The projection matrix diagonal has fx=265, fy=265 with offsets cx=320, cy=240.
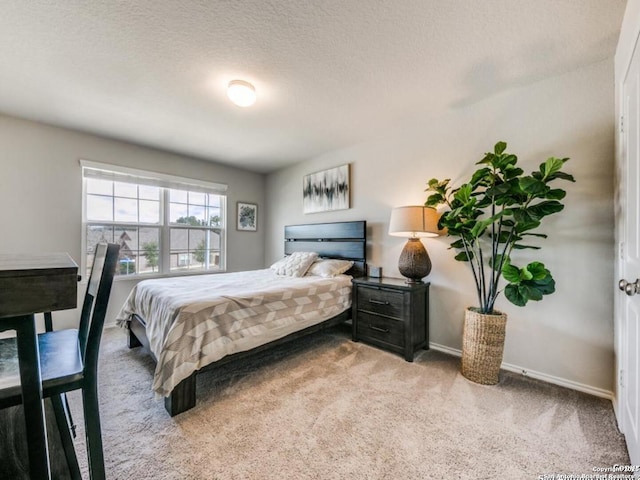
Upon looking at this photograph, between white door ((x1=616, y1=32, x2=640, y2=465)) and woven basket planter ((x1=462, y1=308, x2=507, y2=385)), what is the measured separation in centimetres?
62

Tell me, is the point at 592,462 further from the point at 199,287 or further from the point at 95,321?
the point at 199,287

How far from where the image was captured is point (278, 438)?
1495 mm

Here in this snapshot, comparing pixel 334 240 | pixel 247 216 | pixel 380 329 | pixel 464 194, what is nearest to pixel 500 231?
pixel 464 194

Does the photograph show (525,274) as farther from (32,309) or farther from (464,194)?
(32,309)

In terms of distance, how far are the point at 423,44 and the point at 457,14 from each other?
9.9 inches

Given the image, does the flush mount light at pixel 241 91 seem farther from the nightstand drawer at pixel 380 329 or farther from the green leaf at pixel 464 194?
the nightstand drawer at pixel 380 329

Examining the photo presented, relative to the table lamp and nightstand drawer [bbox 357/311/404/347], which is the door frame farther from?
nightstand drawer [bbox 357/311/404/347]

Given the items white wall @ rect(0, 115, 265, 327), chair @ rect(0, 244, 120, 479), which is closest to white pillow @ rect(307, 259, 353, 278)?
chair @ rect(0, 244, 120, 479)

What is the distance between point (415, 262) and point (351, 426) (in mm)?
1549

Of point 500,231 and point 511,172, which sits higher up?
point 511,172

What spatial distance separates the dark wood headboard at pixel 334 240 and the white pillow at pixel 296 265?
0.31m

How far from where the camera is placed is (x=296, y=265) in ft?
11.0

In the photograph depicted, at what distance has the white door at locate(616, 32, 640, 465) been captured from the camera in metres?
1.22

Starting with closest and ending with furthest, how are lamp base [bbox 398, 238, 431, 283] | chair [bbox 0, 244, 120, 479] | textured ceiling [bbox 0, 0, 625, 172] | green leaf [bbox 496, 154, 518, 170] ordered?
chair [bbox 0, 244, 120, 479] < textured ceiling [bbox 0, 0, 625, 172] < green leaf [bbox 496, 154, 518, 170] < lamp base [bbox 398, 238, 431, 283]
